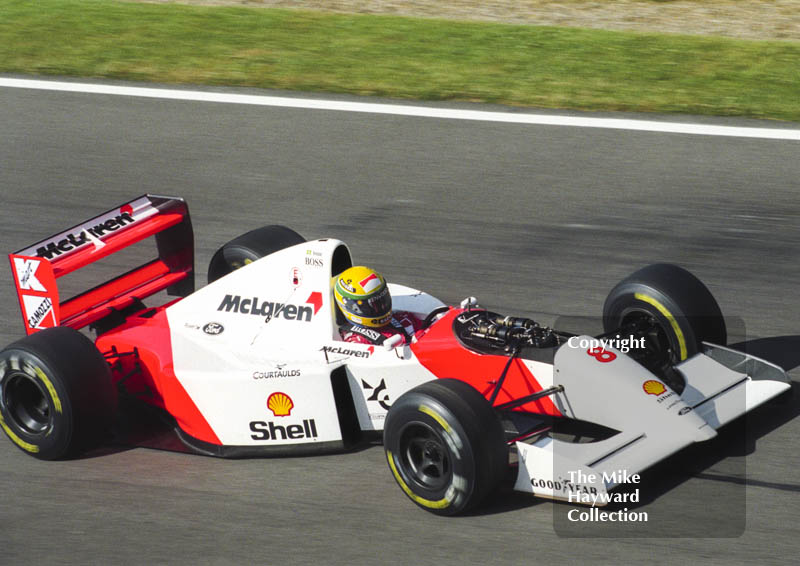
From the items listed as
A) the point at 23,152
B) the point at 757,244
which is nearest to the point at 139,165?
the point at 23,152

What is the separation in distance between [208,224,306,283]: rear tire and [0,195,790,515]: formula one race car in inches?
10.8

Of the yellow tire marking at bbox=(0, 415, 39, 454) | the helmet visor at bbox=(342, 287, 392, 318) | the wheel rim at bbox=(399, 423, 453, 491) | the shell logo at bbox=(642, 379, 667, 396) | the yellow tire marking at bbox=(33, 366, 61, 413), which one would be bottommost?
the yellow tire marking at bbox=(0, 415, 39, 454)

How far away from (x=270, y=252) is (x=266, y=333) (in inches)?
44.0

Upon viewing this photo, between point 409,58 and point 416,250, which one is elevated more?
point 409,58

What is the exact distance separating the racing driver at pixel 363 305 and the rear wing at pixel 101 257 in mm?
1659

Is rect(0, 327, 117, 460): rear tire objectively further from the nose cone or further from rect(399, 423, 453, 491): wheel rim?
the nose cone

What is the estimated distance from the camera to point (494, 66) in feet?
43.9

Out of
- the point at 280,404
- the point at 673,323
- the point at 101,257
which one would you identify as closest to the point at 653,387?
the point at 673,323

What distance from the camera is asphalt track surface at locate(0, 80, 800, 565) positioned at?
20.3ft

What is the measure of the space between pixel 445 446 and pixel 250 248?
2.70 metres

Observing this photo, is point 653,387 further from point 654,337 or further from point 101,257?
point 101,257

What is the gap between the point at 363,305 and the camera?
22.7 feet

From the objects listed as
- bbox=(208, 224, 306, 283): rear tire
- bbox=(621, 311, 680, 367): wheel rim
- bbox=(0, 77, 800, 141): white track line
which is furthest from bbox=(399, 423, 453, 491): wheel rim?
bbox=(0, 77, 800, 141): white track line

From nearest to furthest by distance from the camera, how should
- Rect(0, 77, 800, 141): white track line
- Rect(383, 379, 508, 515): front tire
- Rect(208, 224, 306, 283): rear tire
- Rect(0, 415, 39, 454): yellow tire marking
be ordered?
Rect(383, 379, 508, 515): front tire, Rect(0, 415, 39, 454): yellow tire marking, Rect(208, 224, 306, 283): rear tire, Rect(0, 77, 800, 141): white track line
